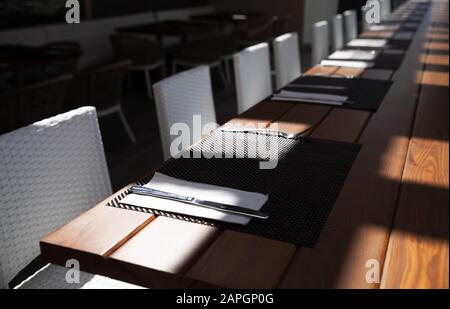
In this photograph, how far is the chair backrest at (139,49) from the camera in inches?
195

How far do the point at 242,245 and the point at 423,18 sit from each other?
570 cm

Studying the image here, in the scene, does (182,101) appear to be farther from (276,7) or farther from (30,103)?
(276,7)

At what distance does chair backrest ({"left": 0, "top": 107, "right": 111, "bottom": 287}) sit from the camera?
A: 1235 mm

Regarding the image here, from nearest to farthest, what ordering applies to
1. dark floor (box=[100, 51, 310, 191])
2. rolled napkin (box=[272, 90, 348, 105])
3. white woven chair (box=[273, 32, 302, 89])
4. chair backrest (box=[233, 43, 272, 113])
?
rolled napkin (box=[272, 90, 348, 105])
chair backrest (box=[233, 43, 272, 113])
white woven chair (box=[273, 32, 302, 89])
dark floor (box=[100, 51, 310, 191])

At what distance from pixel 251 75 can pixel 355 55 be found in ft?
3.36

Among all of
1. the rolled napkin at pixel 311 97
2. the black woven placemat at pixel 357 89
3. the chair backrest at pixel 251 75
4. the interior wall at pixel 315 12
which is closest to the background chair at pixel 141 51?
the chair backrest at pixel 251 75

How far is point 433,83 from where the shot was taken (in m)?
2.31

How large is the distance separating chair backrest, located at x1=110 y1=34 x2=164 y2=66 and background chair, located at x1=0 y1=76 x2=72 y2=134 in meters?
2.26

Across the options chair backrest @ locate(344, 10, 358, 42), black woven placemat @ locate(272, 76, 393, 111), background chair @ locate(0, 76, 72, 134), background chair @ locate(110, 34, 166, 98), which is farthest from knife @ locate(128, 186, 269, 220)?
chair backrest @ locate(344, 10, 358, 42)

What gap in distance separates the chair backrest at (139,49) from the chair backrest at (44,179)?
3609 mm

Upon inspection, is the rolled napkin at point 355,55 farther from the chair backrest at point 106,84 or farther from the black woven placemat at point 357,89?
the chair backrest at point 106,84

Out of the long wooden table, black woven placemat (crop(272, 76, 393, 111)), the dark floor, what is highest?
black woven placemat (crop(272, 76, 393, 111))

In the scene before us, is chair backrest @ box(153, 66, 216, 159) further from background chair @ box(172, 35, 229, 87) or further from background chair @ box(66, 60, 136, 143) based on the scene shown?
background chair @ box(172, 35, 229, 87)
